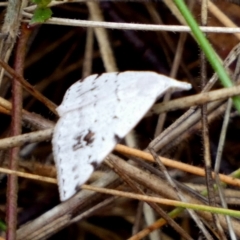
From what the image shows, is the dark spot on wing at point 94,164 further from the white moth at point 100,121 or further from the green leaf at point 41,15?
the green leaf at point 41,15

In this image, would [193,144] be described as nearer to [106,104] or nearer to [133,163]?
[133,163]

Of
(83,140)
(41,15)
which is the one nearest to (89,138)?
(83,140)

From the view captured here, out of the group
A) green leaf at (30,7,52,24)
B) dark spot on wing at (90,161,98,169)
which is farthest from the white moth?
green leaf at (30,7,52,24)

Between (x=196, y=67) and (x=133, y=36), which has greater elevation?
(x=133, y=36)

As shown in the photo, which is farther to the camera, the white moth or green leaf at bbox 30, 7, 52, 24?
green leaf at bbox 30, 7, 52, 24

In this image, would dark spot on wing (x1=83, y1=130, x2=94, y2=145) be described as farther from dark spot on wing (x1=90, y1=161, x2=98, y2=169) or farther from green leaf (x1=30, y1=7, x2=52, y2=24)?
green leaf (x1=30, y1=7, x2=52, y2=24)

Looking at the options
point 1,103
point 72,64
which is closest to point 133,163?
point 1,103
